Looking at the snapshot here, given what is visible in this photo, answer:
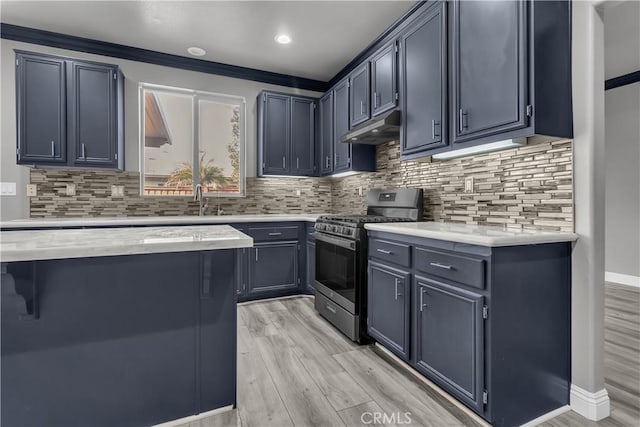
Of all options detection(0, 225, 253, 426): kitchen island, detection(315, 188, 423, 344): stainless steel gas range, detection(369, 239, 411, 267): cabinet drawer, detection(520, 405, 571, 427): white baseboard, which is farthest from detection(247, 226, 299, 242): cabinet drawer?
detection(520, 405, 571, 427): white baseboard

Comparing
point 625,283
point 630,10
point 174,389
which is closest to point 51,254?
point 174,389

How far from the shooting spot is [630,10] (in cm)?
267

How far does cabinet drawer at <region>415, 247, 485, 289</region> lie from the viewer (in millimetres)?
1544

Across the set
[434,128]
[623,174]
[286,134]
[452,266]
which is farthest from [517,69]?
[623,174]

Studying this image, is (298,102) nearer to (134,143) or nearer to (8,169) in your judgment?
(134,143)

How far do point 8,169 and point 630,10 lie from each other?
5.78 metres

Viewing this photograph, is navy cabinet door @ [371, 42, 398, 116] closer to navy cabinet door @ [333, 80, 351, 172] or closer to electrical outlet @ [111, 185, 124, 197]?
navy cabinet door @ [333, 80, 351, 172]

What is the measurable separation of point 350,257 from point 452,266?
968mm

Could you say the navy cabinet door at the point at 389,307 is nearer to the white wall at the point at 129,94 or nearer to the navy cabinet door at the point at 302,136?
the navy cabinet door at the point at 302,136

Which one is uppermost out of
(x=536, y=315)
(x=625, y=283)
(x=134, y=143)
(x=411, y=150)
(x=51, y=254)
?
Result: (x=134, y=143)

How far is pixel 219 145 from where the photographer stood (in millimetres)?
4008

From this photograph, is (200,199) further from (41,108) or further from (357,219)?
(357,219)

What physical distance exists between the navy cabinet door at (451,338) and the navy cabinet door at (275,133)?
2514 mm

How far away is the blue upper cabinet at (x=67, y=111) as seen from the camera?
2867mm
